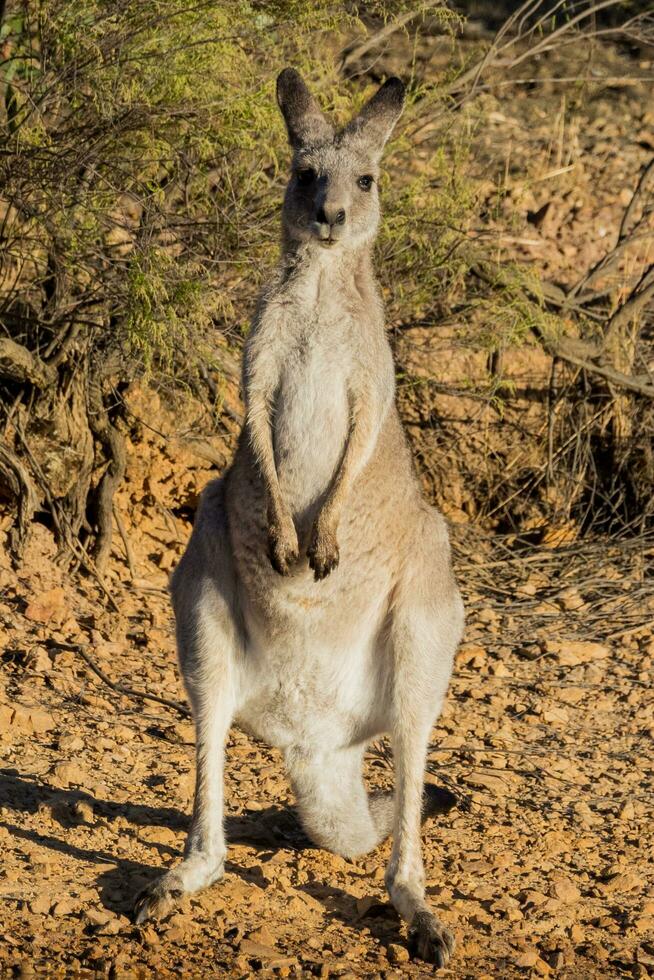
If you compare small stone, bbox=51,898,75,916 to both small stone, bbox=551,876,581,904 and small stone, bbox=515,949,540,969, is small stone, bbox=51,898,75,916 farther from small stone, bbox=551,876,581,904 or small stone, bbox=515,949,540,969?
small stone, bbox=551,876,581,904

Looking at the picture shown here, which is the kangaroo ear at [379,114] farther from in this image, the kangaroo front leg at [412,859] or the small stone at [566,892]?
the small stone at [566,892]

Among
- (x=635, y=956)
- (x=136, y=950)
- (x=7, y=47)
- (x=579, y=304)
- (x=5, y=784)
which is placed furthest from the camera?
(x=579, y=304)

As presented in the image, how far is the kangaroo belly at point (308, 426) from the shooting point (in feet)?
14.4

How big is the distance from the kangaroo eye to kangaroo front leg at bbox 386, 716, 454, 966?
1818 millimetres

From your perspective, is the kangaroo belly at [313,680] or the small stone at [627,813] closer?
the kangaroo belly at [313,680]

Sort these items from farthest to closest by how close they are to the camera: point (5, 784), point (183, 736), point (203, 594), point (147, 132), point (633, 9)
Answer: point (633, 9) < point (147, 132) < point (183, 736) < point (5, 784) < point (203, 594)

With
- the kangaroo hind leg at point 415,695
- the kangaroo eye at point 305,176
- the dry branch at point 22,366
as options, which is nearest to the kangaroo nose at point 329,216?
the kangaroo eye at point 305,176

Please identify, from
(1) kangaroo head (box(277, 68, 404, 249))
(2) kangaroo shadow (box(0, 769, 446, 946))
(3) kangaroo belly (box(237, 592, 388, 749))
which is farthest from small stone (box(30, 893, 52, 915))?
(1) kangaroo head (box(277, 68, 404, 249))

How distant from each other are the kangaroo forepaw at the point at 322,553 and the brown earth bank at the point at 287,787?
97 centimetres

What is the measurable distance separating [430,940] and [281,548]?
1.24 metres

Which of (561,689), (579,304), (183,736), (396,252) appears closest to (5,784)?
(183,736)

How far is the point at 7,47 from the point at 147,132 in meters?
1.27

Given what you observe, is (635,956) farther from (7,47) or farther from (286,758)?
(7,47)

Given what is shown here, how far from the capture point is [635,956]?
13.0 feet
